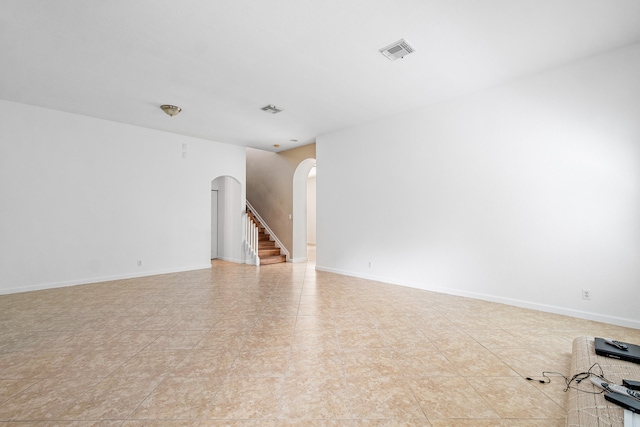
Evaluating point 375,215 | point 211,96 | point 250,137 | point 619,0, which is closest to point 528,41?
point 619,0

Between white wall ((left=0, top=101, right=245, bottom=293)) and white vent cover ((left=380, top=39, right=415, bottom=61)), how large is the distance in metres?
4.52

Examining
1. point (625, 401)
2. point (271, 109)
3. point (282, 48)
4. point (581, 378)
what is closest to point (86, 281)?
point (271, 109)

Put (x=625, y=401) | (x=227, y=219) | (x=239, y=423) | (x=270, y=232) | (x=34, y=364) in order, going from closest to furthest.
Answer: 1. (x=625, y=401)
2. (x=239, y=423)
3. (x=34, y=364)
4. (x=227, y=219)
5. (x=270, y=232)

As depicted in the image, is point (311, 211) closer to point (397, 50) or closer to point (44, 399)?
point (397, 50)

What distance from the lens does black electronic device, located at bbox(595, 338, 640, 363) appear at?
2.26 metres

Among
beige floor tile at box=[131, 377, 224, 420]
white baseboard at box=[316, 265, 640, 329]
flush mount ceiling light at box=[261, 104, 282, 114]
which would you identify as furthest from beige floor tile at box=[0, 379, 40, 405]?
white baseboard at box=[316, 265, 640, 329]

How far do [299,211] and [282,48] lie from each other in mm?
5356

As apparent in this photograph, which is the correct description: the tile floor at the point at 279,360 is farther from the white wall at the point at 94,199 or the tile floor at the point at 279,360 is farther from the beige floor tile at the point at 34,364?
the white wall at the point at 94,199

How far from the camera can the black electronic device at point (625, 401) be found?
163 cm

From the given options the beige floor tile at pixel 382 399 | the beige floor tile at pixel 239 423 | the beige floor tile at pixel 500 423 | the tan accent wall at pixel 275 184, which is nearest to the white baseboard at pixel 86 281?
the tan accent wall at pixel 275 184

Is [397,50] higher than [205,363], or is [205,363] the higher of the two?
[397,50]

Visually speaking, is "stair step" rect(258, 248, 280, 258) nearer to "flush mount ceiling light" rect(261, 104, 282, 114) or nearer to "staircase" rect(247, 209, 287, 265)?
"staircase" rect(247, 209, 287, 265)

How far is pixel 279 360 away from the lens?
103 inches

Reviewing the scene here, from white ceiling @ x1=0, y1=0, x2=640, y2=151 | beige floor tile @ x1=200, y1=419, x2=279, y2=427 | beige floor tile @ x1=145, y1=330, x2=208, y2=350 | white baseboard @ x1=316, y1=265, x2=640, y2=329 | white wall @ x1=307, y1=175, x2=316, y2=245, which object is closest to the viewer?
beige floor tile @ x1=200, y1=419, x2=279, y2=427
